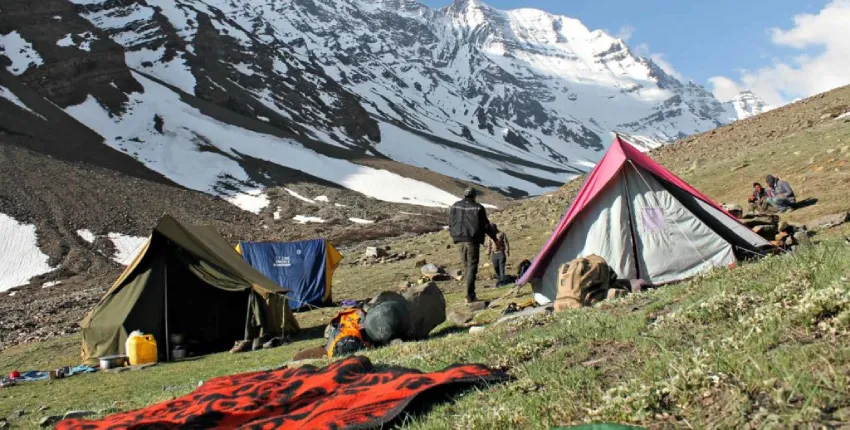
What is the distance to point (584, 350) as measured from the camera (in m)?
4.83

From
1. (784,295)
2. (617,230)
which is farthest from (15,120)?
(784,295)

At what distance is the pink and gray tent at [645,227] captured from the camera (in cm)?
1137

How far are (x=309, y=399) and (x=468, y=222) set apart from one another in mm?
8876

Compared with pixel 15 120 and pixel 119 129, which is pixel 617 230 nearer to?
pixel 15 120

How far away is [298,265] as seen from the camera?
20875 mm

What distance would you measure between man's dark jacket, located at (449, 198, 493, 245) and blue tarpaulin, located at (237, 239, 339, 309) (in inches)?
316

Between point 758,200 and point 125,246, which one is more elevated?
point 758,200

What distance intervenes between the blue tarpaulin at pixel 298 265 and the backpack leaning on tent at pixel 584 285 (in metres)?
11.7

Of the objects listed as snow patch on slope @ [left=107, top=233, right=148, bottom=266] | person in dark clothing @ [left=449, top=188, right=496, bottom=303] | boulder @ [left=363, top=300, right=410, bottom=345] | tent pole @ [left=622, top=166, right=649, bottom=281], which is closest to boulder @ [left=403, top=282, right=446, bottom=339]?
boulder @ [left=363, top=300, right=410, bottom=345]

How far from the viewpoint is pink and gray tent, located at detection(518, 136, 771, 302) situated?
37.3ft

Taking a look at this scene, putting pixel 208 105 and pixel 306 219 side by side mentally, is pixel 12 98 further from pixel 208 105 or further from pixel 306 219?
pixel 306 219

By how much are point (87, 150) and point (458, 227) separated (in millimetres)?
68324

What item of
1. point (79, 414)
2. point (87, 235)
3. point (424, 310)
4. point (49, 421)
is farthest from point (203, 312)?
point (87, 235)

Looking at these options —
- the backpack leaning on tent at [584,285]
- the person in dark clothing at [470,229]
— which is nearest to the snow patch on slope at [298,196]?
the person in dark clothing at [470,229]
